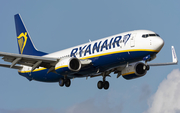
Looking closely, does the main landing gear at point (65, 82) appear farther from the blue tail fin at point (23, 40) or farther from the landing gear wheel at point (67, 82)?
the blue tail fin at point (23, 40)

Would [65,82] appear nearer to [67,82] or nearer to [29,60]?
[67,82]

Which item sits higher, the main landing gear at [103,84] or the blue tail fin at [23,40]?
the blue tail fin at [23,40]

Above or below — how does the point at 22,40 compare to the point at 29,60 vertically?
above

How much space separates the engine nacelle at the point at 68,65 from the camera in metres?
38.1

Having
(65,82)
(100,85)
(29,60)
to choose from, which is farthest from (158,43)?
(29,60)

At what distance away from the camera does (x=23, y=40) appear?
181 ft

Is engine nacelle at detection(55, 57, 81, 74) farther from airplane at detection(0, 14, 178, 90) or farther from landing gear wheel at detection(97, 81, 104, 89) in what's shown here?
landing gear wheel at detection(97, 81, 104, 89)

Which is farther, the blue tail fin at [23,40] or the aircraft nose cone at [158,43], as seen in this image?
the blue tail fin at [23,40]

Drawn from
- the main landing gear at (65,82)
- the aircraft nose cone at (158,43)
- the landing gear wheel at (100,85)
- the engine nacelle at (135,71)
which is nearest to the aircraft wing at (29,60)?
the main landing gear at (65,82)

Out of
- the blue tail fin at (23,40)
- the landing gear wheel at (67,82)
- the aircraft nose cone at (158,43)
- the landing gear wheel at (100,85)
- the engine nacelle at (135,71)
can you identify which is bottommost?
the landing gear wheel at (100,85)

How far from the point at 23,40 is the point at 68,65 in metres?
19.6

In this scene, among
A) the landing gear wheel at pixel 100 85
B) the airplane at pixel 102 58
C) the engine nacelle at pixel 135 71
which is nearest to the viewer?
Result: the airplane at pixel 102 58

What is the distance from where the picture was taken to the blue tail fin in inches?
2091

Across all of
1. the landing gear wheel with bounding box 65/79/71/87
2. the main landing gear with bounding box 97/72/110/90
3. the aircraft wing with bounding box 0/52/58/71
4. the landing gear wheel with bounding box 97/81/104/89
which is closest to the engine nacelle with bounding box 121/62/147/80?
the main landing gear with bounding box 97/72/110/90
